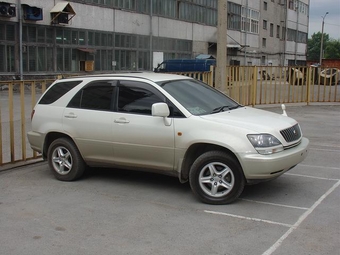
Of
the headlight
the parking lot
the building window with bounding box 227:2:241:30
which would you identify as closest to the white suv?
the headlight

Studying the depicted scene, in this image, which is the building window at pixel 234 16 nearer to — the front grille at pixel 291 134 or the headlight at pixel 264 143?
the front grille at pixel 291 134

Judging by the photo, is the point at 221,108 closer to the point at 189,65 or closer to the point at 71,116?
the point at 71,116

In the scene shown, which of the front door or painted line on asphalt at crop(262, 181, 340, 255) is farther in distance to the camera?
the front door

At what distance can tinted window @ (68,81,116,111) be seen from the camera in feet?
22.2

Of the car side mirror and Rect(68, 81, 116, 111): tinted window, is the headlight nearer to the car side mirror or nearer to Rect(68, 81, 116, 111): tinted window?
the car side mirror

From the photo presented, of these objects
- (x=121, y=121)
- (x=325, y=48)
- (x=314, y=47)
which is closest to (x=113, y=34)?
(x=121, y=121)

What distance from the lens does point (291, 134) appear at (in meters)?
6.11

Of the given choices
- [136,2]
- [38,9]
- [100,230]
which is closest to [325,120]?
[100,230]

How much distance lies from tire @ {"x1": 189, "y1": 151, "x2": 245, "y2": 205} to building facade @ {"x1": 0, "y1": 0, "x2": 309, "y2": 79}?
17667mm

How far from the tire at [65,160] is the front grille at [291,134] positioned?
3150mm

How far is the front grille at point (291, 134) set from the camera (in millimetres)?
5935

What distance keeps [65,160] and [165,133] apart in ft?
6.46

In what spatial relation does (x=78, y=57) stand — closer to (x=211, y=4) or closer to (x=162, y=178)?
(x=211, y=4)

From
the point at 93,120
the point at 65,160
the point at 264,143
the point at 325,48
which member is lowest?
the point at 65,160
